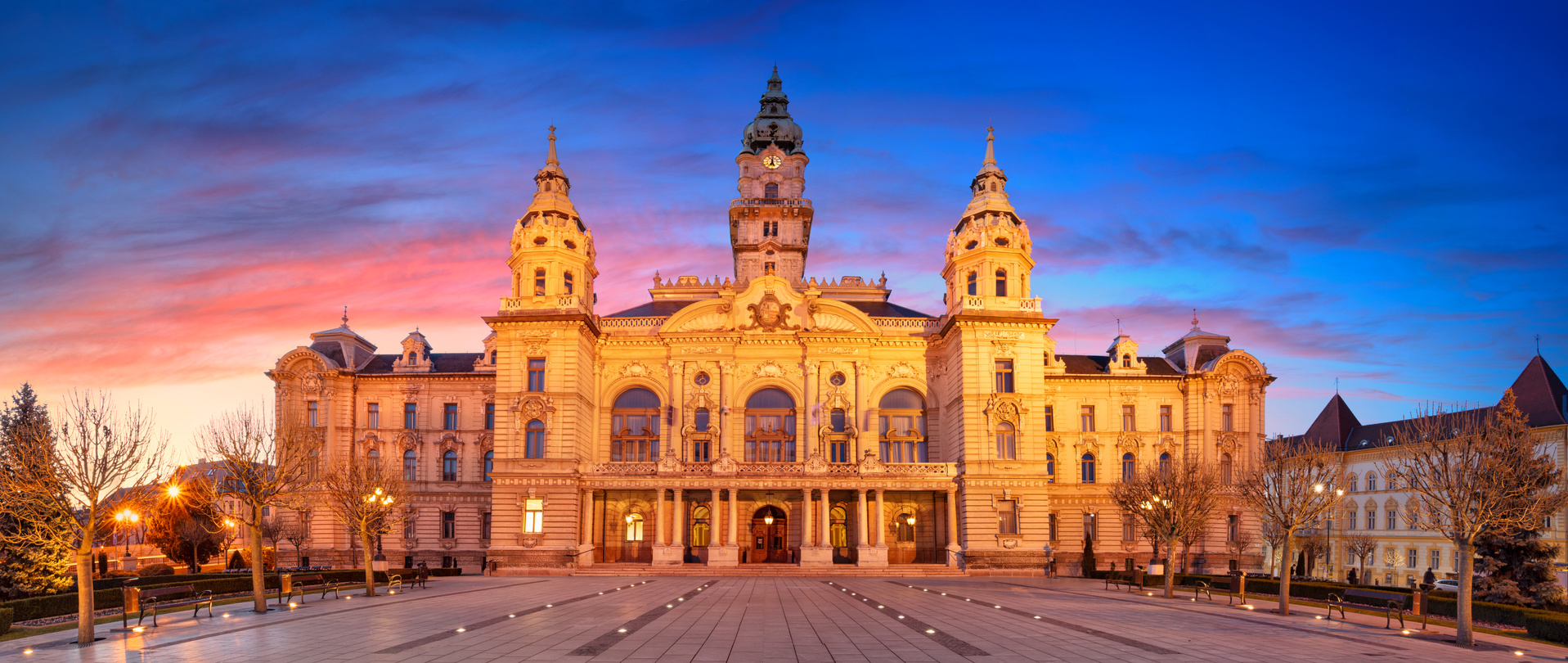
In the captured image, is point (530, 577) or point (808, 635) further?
point (530, 577)

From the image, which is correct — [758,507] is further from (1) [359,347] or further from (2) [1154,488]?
(1) [359,347]

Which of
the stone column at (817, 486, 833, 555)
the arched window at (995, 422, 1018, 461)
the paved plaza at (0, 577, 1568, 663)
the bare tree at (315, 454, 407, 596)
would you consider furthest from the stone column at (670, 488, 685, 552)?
the paved plaza at (0, 577, 1568, 663)

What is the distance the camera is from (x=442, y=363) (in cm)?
7075

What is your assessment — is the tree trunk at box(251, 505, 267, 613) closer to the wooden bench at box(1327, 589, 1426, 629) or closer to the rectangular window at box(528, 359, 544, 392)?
the rectangular window at box(528, 359, 544, 392)

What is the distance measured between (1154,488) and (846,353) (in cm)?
2303

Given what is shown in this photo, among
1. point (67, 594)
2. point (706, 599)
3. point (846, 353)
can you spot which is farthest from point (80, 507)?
point (846, 353)

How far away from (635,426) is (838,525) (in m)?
14.5

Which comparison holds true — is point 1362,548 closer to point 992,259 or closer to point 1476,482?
point 992,259

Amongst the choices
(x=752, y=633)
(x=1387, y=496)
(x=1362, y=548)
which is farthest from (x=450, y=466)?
(x=1387, y=496)

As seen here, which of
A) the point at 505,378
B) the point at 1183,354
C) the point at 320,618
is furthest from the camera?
the point at 1183,354

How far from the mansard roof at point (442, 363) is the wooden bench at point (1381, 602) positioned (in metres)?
53.4

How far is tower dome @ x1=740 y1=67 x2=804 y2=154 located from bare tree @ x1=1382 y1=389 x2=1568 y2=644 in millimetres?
56371

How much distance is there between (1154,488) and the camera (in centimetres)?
4522

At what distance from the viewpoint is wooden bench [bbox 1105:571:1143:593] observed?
46.6 metres
